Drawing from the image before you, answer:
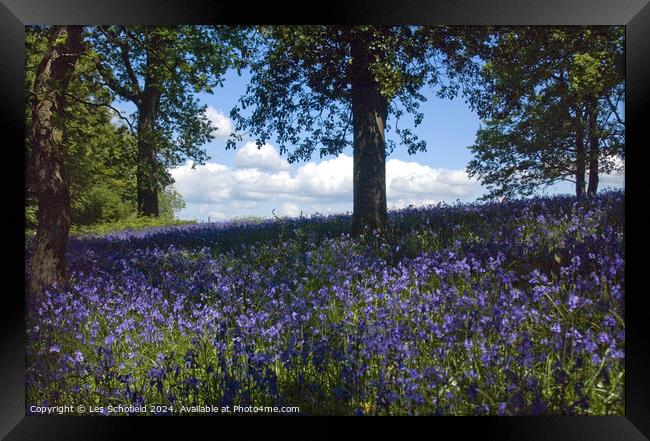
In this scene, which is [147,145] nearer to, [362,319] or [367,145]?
[367,145]

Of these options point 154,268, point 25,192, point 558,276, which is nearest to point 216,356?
point 154,268

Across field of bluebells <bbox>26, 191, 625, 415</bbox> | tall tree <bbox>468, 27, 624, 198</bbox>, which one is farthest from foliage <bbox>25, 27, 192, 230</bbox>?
tall tree <bbox>468, 27, 624, 198</bbox>

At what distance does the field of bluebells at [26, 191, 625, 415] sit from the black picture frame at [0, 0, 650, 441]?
0.53 feet

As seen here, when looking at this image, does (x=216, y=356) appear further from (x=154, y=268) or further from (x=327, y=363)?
(x=154, y=268)

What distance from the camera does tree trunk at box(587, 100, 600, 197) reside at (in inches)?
173

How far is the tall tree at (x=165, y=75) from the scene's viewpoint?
4609 mm

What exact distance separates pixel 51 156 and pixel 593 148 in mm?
4938

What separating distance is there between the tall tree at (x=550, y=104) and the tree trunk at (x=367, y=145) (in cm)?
91

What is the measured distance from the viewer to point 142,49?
479 centimetres

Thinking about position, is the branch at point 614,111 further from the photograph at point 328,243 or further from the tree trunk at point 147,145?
the tree trunk at point 147,145

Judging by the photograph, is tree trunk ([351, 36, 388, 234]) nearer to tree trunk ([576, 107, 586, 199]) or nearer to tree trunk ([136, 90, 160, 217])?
tree trunk ([576, 107, 586, 199])

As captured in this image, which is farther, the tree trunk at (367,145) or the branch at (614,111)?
the tree trunk at (367,145)
